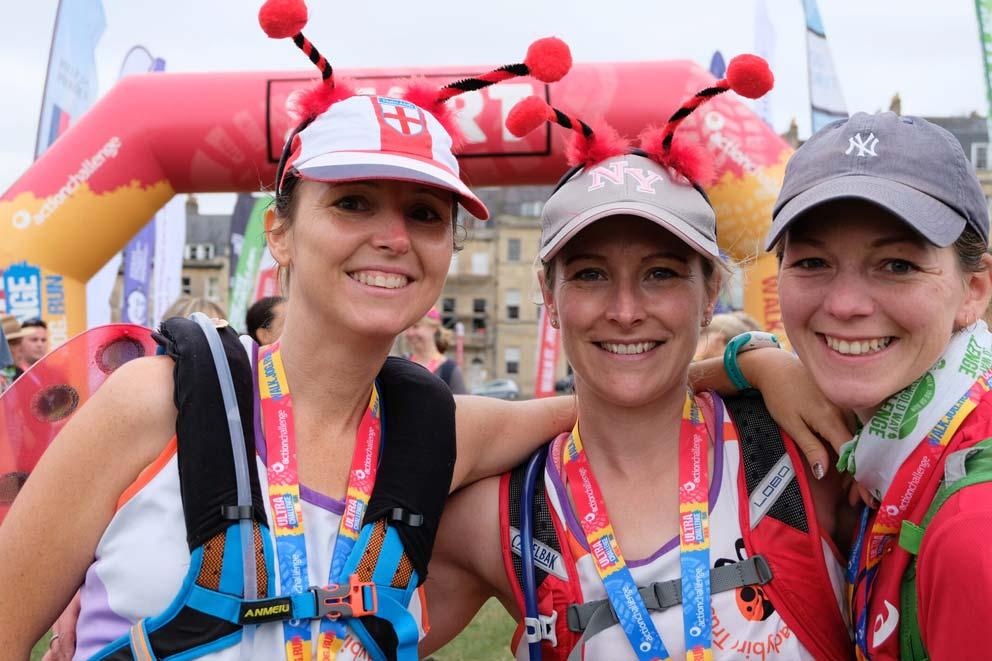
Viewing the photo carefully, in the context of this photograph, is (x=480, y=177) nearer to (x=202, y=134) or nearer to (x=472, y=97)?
A: (x=472, y=97)

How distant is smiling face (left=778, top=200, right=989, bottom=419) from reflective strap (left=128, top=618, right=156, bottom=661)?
1484 mm

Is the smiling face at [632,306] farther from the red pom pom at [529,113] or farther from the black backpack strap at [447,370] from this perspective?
the black backpack strap at [447,370]

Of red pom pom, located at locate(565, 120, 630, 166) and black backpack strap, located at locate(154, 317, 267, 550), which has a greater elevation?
red pom pom, located at locate(565, 120, 630, 166)

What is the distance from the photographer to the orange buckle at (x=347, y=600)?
1.81 metres

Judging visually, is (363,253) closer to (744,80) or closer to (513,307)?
(744,80)

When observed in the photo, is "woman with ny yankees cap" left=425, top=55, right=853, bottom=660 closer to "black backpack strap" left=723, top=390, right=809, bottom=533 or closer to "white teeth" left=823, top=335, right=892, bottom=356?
"black backpack strap" left=723, top=390, right=809, bottom=533

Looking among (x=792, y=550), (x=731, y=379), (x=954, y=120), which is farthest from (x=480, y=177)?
(x=954, y=120)

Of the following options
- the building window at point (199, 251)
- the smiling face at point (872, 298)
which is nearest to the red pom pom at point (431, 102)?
the smiling face at point (872, 298)

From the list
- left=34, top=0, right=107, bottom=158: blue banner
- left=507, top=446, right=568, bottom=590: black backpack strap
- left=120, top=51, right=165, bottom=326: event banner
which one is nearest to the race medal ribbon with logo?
left=507, top=446, right=568, bottom=590: black backpack strap

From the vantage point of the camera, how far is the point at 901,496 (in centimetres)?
173

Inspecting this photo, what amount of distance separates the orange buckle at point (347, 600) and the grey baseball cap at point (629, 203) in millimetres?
909

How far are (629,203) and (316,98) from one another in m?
0.82

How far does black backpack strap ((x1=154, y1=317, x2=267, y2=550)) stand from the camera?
5.83ft

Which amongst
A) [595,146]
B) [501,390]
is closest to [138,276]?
[595,146]
